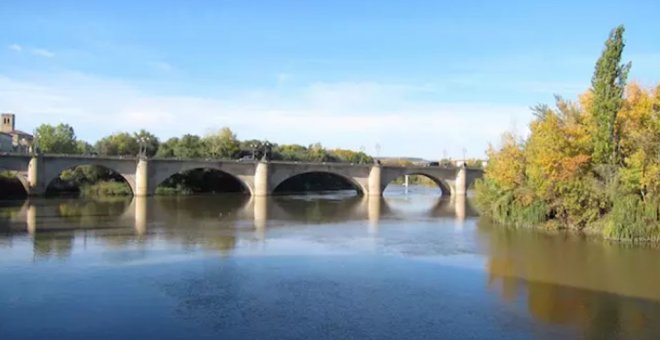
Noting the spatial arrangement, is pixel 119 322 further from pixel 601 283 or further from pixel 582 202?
pixel 582 202

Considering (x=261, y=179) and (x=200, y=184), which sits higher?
(x=261, y=179)

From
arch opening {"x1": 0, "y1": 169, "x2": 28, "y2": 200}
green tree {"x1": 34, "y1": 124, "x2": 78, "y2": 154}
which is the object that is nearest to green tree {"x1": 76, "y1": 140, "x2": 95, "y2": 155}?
green tree {"x1": 34, "y1": 124, "x2": 78, "y2": 154}

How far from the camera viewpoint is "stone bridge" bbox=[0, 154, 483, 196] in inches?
2125

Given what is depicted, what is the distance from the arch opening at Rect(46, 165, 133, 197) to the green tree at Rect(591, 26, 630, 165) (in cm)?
4647

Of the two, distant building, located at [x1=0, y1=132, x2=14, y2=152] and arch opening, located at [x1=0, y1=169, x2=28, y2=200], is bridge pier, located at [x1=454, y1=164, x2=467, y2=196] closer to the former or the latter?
arch opening, located at [x1=0, y1=169, x2=28, y2=200]

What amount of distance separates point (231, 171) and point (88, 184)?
611 inches

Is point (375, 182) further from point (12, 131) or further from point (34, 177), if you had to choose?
point (12, 131)

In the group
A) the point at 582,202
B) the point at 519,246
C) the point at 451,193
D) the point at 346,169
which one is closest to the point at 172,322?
the point at 519,246

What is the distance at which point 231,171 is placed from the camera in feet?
214

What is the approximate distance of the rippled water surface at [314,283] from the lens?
14211 millimetres

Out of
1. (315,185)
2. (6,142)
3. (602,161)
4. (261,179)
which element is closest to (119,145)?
(261,179)

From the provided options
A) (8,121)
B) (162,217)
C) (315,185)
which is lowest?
(162,217)

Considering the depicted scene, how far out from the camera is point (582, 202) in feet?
108

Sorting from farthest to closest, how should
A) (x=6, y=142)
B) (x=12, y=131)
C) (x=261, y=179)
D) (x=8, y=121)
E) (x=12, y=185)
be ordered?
(x=8, y=121)
(x=12, y=131)
(x=6, y=142)
(x=261, y=179)
(x=12, y=185)
